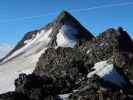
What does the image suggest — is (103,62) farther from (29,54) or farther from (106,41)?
(29,54)

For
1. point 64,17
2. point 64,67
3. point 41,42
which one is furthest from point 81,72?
point 64,17

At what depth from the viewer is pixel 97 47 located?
8731 cm

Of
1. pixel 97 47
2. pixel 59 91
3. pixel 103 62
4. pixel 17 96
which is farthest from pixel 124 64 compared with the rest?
pixel 17 96

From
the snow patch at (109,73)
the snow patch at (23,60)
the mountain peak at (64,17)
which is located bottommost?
the snow patch at (109,73)

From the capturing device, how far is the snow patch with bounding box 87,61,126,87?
7006 cm

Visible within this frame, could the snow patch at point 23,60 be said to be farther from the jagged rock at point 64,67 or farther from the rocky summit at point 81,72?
the jagged rock at point 64,67

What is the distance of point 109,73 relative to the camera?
7138cm

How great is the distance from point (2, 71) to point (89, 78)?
48.8 m

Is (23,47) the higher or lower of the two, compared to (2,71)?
higher

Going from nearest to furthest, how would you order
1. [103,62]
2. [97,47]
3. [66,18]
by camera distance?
[103,62]
[97,47]
[66,18]

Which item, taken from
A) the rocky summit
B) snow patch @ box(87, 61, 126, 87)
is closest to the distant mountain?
the rocky summit

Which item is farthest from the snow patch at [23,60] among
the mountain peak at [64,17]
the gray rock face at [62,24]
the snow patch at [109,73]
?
the snow patch at [109,73]

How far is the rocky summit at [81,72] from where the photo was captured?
213 feet

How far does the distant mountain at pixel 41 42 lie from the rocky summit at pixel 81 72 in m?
0.36
